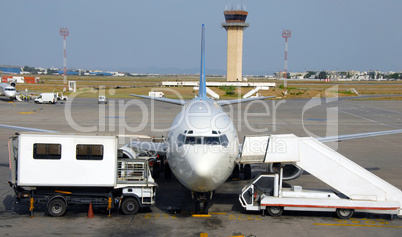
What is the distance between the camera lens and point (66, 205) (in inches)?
691

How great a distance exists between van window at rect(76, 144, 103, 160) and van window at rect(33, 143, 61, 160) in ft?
2.69

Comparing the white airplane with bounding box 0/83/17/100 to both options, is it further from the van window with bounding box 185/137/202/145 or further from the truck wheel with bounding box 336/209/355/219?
the truck wheel with bounding box 336/209/355/219

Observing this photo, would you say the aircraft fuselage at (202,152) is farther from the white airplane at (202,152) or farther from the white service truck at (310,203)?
the white service truck at (310,203)

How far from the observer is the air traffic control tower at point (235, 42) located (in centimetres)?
14100

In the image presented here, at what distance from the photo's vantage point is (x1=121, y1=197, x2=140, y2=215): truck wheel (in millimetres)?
17984

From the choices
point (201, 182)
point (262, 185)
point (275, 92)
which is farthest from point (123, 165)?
point (275, 92)

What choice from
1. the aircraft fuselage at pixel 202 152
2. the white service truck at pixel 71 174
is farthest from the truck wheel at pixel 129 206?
the aircraft fuselage at pixel 202 152

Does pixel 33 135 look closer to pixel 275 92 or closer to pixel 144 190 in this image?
pixel 144 190

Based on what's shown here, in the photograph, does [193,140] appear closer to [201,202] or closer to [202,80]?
[201,202]

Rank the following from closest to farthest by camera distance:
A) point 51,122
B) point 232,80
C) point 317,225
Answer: point 317,225
point 51,122
point 232,80

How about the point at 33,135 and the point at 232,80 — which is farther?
the point at 232,80

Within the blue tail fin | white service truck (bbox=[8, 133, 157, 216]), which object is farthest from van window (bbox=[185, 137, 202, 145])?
the blue tail fin

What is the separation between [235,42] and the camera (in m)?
142

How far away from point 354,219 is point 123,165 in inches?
407
